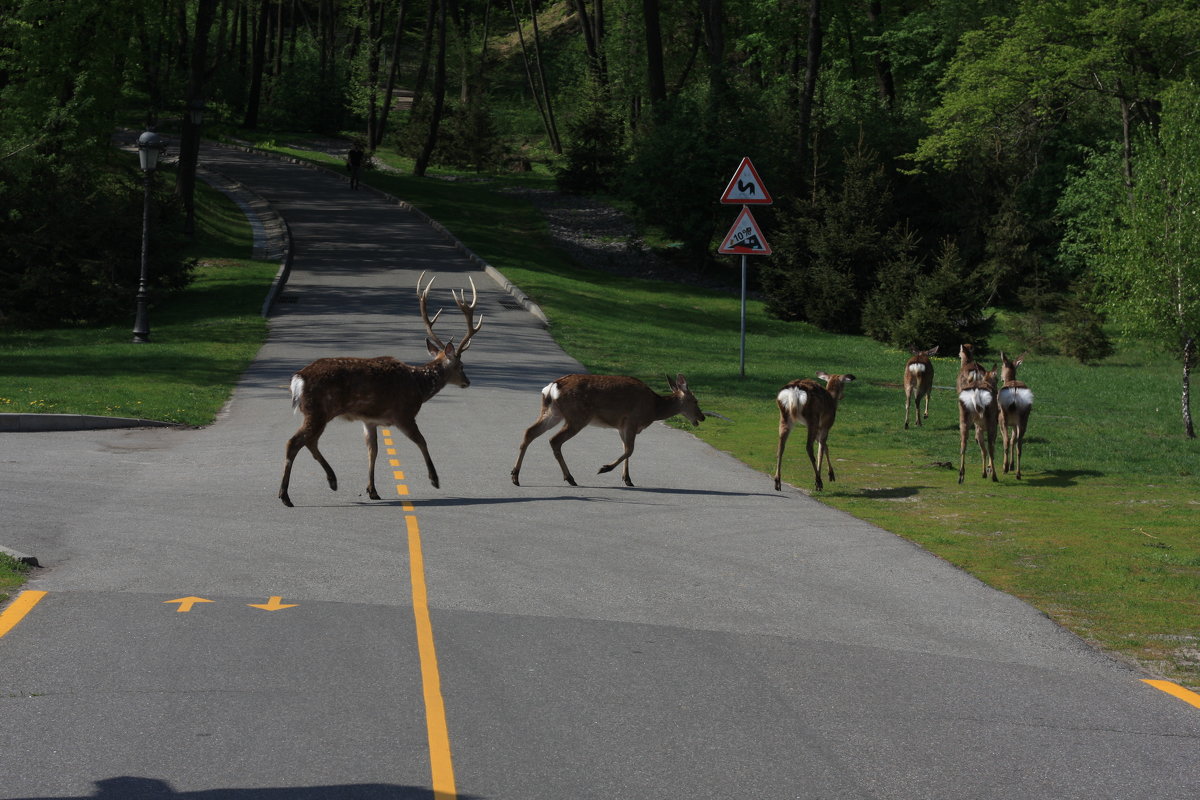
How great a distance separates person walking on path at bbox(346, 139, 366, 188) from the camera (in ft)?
191

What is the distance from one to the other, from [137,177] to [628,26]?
3821 cm

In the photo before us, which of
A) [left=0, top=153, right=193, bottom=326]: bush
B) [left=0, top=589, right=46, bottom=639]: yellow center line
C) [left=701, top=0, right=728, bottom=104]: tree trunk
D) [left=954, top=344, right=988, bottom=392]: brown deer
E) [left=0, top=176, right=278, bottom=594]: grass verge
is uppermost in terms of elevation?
[left=701, top=0, right=728, bottom=104]: tree trunk

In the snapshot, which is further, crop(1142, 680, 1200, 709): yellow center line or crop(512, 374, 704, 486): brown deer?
crop(512, 374, 704, 486): brown deer

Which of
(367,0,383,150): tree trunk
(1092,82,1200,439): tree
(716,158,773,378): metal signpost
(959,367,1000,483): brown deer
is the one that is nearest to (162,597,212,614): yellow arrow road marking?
(959,367,1000,483): brown deer

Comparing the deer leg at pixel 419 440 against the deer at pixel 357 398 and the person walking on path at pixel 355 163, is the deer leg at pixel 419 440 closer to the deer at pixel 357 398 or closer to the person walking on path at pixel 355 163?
the deer at pixel 357 398

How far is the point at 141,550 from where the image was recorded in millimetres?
10727

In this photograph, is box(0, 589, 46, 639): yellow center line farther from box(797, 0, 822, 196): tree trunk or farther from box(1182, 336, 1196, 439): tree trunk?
box(797, 0, 822, 196): tree trunk

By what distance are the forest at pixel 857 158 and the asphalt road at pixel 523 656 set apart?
14975 mm

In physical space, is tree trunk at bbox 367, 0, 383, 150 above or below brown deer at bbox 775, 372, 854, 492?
A: above

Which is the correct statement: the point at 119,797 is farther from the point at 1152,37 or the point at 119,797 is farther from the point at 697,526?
the point at 1152,37

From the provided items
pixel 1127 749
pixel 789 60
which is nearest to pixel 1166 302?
pixel 1127 749

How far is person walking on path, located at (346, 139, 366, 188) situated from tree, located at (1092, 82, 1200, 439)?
133 feet

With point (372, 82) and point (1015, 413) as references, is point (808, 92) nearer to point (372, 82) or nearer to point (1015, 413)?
point (1015, 413)

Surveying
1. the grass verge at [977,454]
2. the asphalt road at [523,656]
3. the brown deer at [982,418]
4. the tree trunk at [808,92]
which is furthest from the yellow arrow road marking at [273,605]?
the tree trunk at [808,92]
